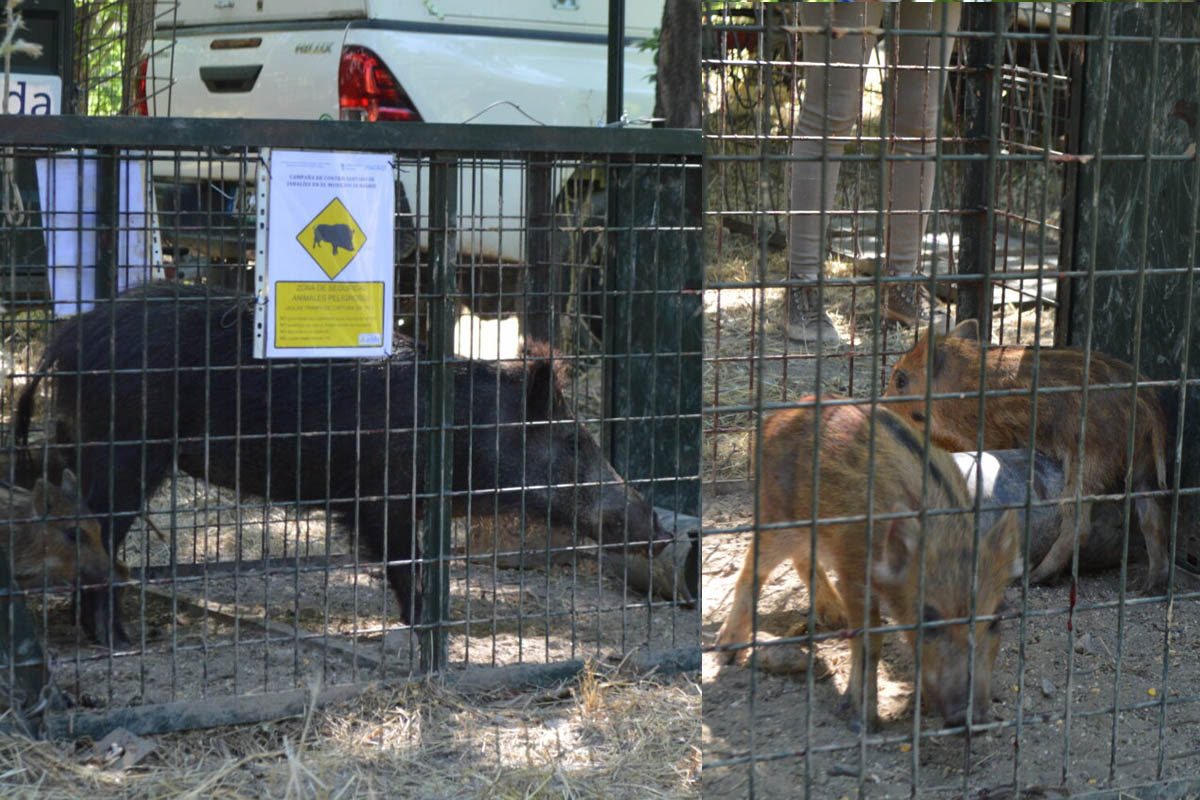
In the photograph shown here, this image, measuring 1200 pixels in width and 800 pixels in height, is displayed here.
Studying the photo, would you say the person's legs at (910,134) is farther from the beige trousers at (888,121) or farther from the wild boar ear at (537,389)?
the wild boar ear at (537,389)

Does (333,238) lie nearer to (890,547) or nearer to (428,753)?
(428,753)

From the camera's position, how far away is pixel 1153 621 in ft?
16.4

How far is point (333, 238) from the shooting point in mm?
4156

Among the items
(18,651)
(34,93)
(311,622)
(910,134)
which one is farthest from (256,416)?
(910,134)

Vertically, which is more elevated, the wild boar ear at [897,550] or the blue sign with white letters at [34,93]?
the blue sign with white letters at [34,93]

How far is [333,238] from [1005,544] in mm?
2237

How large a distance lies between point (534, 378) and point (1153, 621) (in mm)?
2421

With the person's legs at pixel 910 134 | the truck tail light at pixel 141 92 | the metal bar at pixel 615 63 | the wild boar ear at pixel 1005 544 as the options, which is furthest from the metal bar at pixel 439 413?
the truck tail light at pixel 141 92

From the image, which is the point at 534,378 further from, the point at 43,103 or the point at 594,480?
the point at 43,103

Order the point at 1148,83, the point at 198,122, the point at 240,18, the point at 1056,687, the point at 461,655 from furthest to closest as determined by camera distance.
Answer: the point at 240,18 < the point at 1148,83 < the point at 461,655 < the point at 1056,687 < the point at 198,122

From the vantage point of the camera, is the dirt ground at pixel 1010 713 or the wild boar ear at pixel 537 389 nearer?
the dirt ground at pixel 1010 713

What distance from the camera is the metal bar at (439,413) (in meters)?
4.27

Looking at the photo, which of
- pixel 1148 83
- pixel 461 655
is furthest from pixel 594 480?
pixel 1148 83

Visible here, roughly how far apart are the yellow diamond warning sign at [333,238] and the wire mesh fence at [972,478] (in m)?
1.15
